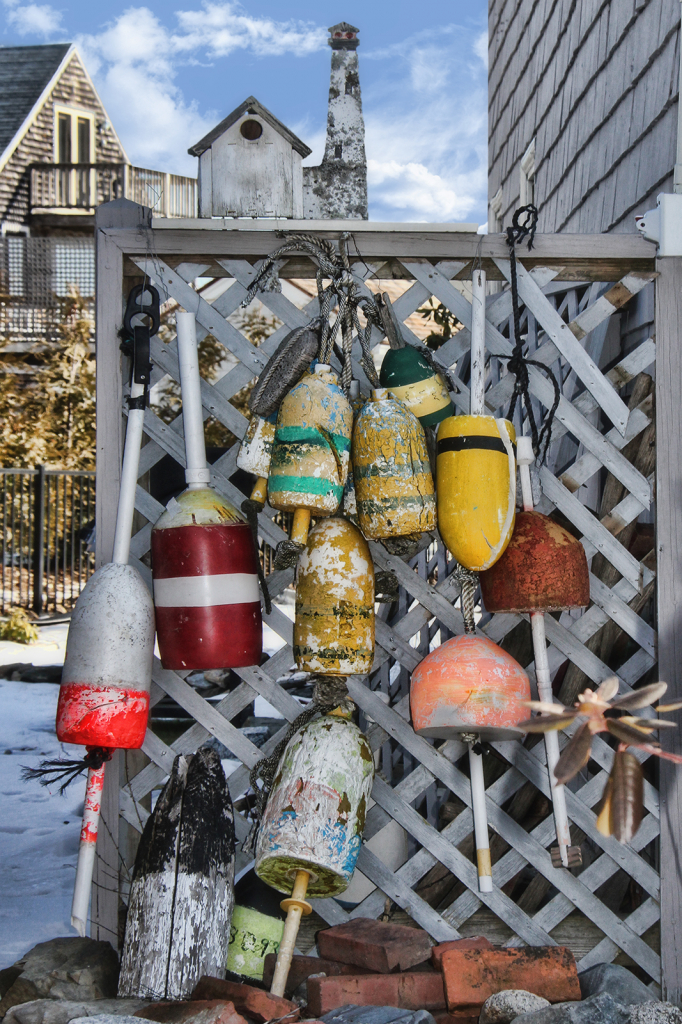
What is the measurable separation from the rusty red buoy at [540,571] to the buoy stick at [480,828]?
39 cm

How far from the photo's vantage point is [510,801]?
105 inches

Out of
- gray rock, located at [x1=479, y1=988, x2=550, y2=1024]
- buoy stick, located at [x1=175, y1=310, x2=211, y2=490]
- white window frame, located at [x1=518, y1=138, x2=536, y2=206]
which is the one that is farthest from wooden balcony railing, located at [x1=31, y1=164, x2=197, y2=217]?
gray rock, located at [x1=479, y1=988, x2=550, y2=1024]

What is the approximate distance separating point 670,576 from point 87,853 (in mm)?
1669

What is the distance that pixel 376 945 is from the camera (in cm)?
203

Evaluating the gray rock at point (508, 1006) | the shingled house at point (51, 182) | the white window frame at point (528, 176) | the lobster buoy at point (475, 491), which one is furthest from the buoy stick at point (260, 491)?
the shingled house at point (51, 182)

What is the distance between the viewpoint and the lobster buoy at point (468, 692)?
6.39 feet

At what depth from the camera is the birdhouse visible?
2.34 metres

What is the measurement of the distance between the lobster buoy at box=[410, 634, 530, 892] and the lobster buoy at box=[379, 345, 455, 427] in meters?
0.57

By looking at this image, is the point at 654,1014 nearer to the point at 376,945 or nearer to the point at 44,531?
the point at 376,945

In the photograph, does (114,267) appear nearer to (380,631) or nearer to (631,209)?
(380,631)

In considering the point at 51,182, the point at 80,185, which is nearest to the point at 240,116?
the point at 80,185

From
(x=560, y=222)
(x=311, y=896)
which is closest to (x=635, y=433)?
(x=311, y=896)

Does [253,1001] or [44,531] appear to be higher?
[44,531]

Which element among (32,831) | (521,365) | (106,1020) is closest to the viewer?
(106,1020)
